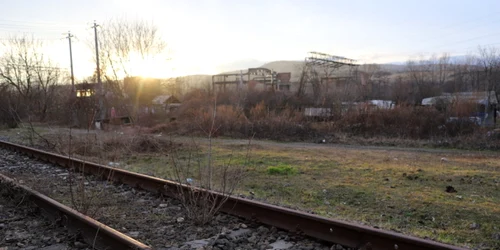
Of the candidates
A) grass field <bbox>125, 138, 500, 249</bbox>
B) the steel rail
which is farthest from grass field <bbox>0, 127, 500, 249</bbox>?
the steel rail

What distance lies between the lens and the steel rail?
4.16m

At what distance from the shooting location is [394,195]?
7.48 metres

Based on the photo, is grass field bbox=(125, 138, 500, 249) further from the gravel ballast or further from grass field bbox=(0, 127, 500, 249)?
the gravel ballast

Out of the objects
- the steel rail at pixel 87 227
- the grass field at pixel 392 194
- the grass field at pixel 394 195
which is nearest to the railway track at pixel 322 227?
the grass field at pixel 394 195

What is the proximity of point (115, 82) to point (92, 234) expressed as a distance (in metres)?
36.6

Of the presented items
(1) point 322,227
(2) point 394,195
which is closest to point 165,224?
(1) point 322,227

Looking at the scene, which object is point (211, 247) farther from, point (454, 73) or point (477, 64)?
point (454, 73)

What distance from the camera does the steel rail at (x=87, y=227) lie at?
4156 mm

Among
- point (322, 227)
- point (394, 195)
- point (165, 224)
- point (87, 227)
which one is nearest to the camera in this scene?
point (322, 227)

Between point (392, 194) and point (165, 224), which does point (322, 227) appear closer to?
point (165, 224)

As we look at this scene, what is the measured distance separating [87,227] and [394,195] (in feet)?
18.1

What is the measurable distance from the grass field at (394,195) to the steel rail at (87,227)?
7.54ft

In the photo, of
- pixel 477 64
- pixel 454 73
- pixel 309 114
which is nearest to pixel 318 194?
pixel 309 114

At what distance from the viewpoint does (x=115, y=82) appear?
38938 mm
